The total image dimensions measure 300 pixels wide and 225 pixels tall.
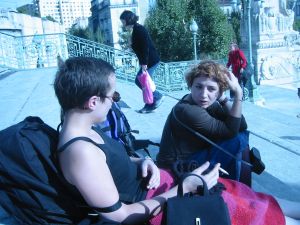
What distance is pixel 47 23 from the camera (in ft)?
146

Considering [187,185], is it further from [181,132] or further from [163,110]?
[163,110]

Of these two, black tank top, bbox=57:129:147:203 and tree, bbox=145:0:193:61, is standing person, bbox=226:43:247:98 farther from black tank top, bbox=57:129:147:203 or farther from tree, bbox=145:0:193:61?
tree, bbox=145:0:193:61

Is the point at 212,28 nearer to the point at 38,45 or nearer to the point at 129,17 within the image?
the point at 38,45

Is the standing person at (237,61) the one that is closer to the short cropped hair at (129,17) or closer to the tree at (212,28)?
the short cropped hair at (129,17)

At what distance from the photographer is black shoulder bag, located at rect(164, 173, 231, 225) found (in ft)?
5.00

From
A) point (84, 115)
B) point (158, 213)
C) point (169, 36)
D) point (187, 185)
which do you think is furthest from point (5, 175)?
point (169, 36)

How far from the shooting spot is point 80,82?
1.60 metres

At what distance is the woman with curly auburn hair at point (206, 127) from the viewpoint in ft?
8.08

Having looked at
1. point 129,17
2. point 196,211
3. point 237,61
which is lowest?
point 237,61

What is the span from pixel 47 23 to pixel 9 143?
149ft

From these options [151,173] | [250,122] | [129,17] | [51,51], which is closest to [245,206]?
[151,173]

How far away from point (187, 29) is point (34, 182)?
26.6 meters

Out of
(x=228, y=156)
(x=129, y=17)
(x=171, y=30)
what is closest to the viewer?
(x=228, y=156)

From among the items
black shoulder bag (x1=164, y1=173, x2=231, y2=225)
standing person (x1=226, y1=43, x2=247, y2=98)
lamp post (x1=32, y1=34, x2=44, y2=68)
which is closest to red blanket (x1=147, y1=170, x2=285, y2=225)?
black shoulder bag (x1=164, y1=173, x2=231, y2=225)
